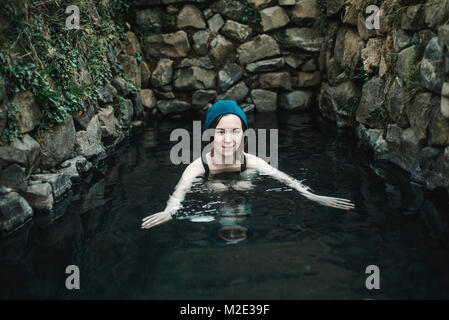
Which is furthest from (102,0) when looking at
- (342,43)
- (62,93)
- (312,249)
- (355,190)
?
(312,249)

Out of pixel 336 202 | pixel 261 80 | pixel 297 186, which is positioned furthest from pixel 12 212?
pixel 261 80

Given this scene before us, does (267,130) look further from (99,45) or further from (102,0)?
(102,0)

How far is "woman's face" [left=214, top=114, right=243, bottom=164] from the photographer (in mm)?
4270

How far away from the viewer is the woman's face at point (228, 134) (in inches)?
168

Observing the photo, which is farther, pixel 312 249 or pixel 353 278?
pixel 312 249

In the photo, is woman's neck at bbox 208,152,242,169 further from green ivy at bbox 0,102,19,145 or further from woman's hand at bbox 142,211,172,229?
green ivy at bbox 0,102,19,145

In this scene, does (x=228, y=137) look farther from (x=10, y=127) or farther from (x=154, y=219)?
(x=10, y=127)

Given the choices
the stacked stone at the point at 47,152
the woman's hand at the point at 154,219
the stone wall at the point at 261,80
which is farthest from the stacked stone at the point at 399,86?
the stacked stone at the point at 47,152

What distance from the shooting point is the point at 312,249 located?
311 centimetres

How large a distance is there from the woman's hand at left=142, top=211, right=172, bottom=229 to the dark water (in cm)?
6

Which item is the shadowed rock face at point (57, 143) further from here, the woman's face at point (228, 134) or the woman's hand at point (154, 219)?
the woman's face at point (228, 134)

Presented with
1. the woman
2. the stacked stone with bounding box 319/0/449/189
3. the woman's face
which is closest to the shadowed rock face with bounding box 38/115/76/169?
the woman
